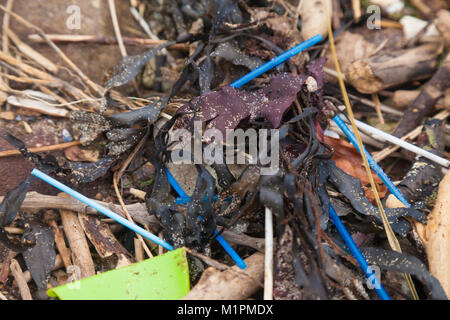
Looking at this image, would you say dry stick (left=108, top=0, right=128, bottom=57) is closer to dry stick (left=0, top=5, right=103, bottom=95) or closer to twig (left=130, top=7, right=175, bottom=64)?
twig (left=130, top=7, right=175, bottom=64)

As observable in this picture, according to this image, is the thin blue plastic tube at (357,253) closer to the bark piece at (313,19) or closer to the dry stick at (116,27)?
the bark piece at (313,19)

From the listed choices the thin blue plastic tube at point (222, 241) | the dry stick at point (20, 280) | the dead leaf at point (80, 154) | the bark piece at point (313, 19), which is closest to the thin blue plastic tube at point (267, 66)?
the bark piece at point (313, 19)

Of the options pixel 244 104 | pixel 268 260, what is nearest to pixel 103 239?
pixel 268 260

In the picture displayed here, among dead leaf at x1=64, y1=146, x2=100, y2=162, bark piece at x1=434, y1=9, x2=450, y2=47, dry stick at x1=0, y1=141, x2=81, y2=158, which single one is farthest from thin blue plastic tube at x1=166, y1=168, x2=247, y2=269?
bark piece at x1=434, y1=9, x2=450, y2=47

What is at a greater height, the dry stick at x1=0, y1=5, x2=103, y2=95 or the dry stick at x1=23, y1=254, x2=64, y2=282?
the dry stick at x1=0, y1=5, x2=103, y2=95

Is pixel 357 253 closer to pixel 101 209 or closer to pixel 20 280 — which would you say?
pixel 101 209
